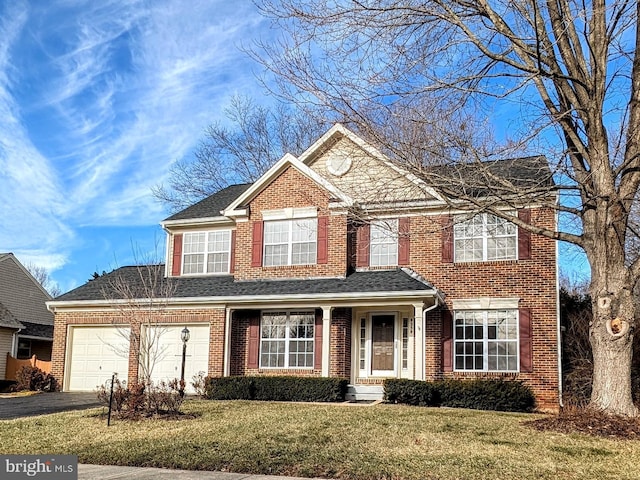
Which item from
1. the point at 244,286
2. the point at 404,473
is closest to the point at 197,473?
the point at 404,473

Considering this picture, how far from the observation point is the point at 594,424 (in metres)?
11.1

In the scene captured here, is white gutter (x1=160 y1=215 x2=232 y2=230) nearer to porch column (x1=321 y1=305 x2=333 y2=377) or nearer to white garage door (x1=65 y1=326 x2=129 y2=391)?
white garage door (x1=65 y1=326 x2=129 y2=391)

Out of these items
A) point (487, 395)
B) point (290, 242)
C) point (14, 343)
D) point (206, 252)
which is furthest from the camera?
point (14, 343)

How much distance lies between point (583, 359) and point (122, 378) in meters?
14.4

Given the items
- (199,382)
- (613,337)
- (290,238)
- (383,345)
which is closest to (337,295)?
(383,345)

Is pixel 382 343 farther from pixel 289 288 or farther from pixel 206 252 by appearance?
pixel 206 252

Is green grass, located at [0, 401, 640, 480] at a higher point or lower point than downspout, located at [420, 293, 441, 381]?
lower

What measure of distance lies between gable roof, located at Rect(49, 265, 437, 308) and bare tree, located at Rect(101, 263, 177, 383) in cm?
20

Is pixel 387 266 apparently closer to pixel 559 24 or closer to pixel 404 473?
pixel 559 24

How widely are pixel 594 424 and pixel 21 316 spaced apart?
86.2 feet

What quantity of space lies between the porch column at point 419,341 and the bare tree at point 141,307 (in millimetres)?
7406

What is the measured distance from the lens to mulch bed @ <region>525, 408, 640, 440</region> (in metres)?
10.7

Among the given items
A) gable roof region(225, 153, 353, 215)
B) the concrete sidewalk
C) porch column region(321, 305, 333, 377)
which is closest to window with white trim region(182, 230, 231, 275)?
gable roof region(225, 153, 353, 215)

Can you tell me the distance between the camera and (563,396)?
17469 mm
